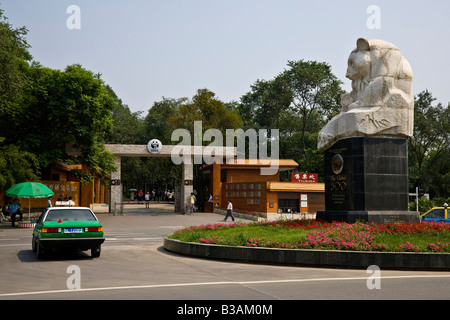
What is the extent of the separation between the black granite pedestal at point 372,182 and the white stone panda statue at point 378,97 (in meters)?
0.38

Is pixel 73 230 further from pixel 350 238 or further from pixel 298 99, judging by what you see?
pixel 298 99

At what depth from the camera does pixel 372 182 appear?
1443cm

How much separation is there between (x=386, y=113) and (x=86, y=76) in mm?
21527

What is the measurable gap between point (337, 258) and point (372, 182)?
442 cm

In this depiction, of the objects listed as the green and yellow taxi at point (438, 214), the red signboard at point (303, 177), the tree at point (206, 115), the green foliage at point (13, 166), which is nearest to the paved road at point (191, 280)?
the green and yellow taxi at point (438, 214)

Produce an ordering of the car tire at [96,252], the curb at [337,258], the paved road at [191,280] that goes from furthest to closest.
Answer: the car tire at [96,252] → the curb at [337,258] → the paved road at [191,280]

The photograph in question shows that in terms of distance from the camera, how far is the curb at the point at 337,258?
10.5m

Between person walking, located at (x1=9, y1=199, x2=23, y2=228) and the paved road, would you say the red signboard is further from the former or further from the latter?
the paved road

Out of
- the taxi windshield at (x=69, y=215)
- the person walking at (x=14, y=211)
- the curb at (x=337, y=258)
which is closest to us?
the curb at (x=337, y=258)

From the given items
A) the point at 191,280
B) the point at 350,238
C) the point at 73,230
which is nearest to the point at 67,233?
the point at 73,230

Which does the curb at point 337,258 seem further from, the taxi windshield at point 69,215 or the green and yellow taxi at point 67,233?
the taxi windshield at point 69,215
